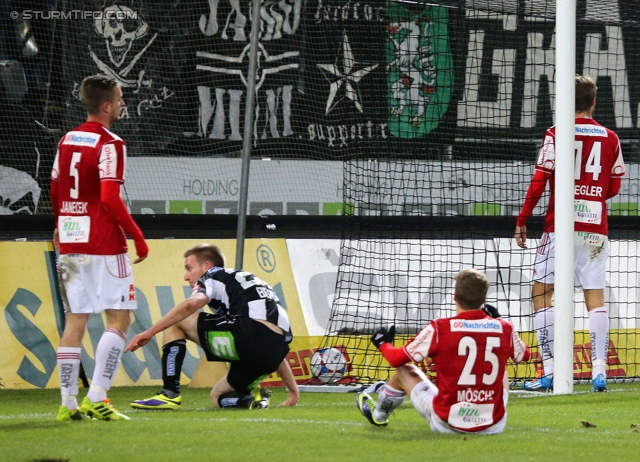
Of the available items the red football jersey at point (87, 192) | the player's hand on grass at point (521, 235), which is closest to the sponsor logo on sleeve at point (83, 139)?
the red football jersey at point (87, 192)

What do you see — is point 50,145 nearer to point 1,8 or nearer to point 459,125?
point 1,8

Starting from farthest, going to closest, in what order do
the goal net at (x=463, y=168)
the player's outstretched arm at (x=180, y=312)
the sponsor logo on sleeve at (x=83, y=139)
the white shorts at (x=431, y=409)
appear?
the goal net at (x=463, y=168) < the player's outstretched arm at (x=180, y=312) < the sponsor logo on sleeve at (x=83, y=139) < the white shorts at (x=431, y=409)

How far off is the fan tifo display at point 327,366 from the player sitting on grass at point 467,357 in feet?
10.7

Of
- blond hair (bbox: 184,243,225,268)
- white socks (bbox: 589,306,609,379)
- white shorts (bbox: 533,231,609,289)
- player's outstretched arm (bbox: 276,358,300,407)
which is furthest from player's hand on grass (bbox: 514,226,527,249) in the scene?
blond hair (bbox: 184,243,225,268)

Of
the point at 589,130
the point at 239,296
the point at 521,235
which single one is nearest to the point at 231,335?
the point at 239,296

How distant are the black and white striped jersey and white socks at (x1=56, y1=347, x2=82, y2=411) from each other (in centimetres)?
95

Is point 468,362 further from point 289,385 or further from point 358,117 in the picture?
point 358,117

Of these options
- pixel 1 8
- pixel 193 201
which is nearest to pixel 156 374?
pixel 193 201

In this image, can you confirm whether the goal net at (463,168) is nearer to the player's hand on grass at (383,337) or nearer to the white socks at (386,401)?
the white socks at (386,401)

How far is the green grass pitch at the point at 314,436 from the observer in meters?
4.20

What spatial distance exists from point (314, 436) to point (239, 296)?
1.79 m

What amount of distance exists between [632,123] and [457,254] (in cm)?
405

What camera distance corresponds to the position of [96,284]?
5.59 m

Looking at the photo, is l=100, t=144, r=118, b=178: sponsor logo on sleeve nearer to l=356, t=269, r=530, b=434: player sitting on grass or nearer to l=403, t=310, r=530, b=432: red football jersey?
l=356, t=269, r=530, b=434: player sitting on grass
